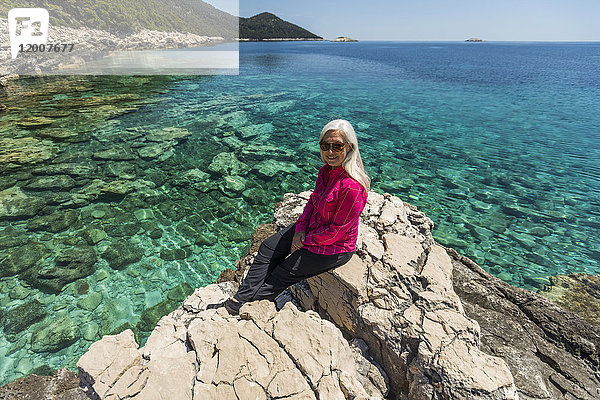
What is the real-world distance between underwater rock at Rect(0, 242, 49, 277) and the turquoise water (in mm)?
101

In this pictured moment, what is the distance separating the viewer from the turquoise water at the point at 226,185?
5.87 meters

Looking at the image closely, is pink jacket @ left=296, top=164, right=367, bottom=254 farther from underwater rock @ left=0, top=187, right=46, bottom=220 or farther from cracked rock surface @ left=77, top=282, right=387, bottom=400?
underwater rock @ left=0, top=187, right=46, bottom=220

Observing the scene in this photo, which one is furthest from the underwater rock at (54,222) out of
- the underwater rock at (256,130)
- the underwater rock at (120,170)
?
the underwater rock at (256,130)

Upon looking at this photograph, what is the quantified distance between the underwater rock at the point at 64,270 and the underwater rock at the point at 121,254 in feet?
1.04

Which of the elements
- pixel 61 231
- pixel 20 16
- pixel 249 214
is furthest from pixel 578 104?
pixel 20 16

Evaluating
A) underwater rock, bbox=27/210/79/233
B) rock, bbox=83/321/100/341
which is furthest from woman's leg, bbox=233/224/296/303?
underwater rock, bbox=27/210/79/233

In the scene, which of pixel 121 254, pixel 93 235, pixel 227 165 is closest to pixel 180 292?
pixel 121 254

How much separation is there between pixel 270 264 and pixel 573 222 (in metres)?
10.2

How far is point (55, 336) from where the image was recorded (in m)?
5.00

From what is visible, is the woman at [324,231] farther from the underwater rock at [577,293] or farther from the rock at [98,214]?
the rock at [98,214]

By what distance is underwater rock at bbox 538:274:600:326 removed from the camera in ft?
18.4

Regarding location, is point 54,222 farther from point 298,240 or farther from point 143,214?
point 298,240

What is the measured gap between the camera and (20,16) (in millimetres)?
49344

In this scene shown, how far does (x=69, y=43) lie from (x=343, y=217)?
71223 millimetres
